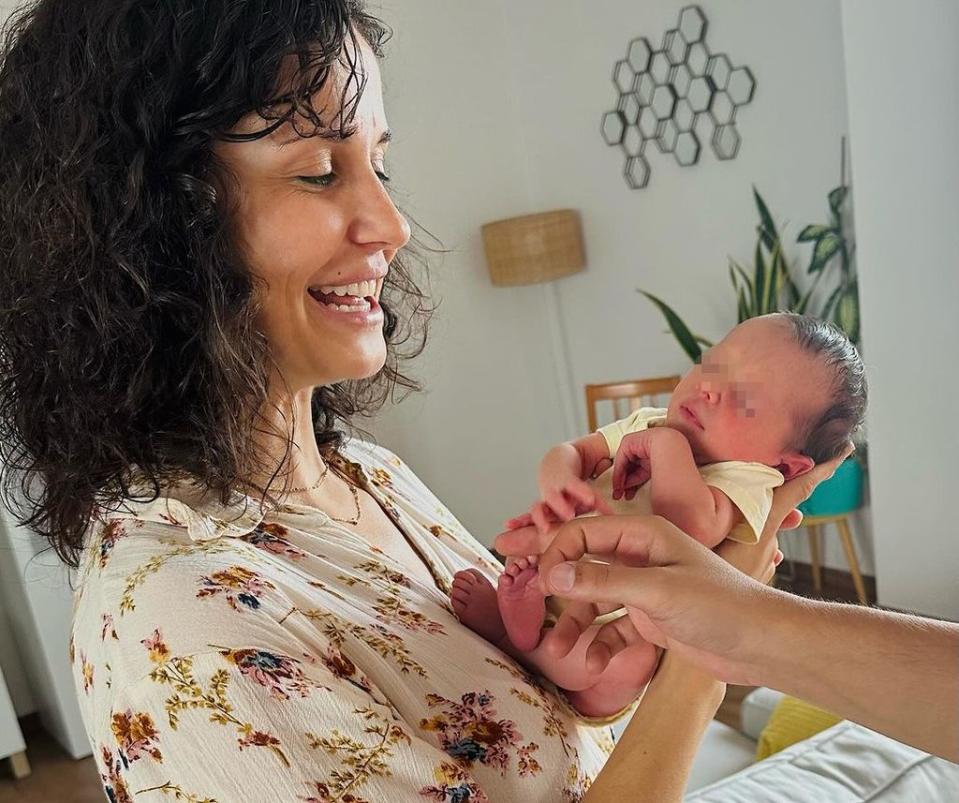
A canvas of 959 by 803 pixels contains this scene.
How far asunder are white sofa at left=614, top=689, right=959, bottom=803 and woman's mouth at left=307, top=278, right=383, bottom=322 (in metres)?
0.90

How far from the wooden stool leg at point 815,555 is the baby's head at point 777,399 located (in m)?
2.76

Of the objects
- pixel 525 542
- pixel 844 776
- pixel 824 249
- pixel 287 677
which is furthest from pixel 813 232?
pixel 287 677

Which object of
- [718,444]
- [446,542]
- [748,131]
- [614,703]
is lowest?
[614,703]

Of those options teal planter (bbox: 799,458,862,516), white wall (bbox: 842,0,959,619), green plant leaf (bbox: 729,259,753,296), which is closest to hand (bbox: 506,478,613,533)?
white wall (bbox: 842,0,959,619)

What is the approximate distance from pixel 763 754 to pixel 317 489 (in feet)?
3.90

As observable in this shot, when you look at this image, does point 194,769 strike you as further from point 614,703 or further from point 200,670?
point 614,703


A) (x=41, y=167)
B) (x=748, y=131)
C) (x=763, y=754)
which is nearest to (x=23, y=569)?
(x=763, y=754)

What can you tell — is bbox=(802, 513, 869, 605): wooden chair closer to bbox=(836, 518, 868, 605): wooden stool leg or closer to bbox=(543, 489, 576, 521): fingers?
bbox=(836, 518, 868, 605): wooden stool leg

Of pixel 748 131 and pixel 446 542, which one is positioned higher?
pixel 748 131

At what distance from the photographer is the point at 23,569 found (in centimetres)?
339

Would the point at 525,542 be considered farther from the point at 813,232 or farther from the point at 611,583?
the point at 813,232

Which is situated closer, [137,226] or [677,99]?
[137,226]

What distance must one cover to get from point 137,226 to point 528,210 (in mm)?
4135

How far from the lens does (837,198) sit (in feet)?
11.8
